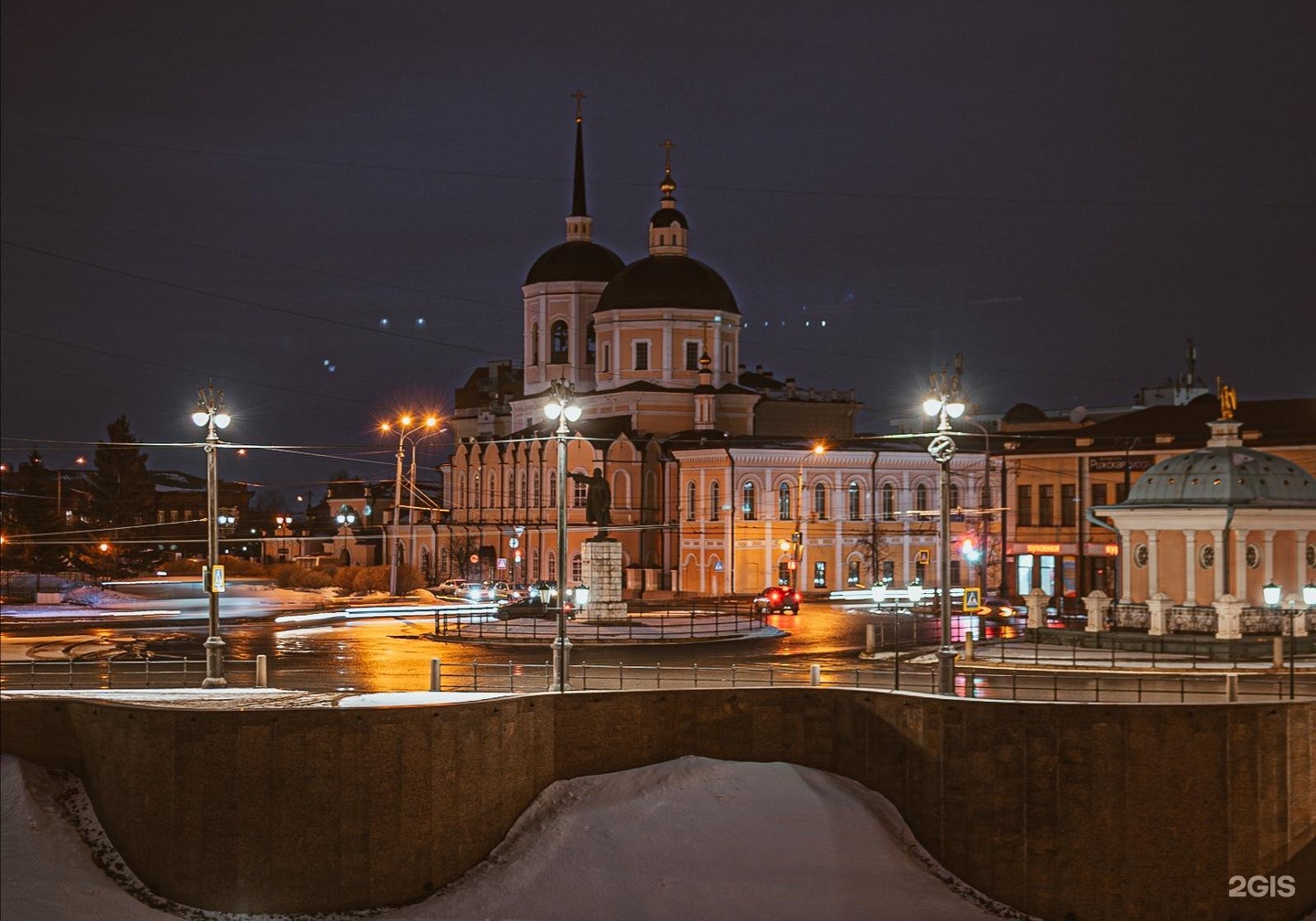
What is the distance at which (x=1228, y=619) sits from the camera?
4034 centimetres

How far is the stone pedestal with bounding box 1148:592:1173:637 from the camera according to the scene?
4134 cm

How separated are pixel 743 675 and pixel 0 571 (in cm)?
4299

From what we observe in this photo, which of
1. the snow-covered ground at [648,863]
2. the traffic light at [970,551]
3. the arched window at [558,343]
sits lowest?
the snow-covered ground at [648,863]

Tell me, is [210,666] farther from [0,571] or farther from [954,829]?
[0,571]

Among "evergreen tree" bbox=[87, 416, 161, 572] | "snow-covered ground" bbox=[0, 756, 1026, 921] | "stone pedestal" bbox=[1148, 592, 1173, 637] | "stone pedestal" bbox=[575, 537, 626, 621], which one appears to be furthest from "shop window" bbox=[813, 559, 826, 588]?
"snow-covered ground" bbox=[0, 756, 1026, 921]

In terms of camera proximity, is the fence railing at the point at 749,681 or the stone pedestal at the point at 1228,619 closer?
the fence railing at the point at 749,681

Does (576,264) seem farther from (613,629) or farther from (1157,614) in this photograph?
(1157,614)

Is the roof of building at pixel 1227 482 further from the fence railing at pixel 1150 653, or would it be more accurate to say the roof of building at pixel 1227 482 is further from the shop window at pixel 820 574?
the shop window at pixel 820 574

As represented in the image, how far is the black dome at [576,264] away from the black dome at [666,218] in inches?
268

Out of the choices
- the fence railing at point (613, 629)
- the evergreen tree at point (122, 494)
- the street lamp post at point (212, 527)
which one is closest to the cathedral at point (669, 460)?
the evergreen tree at point (122, 494)

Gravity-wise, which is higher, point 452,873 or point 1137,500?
point 1137,500

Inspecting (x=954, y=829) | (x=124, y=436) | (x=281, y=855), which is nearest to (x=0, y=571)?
(x=124, y=436)

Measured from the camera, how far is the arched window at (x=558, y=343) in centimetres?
10056

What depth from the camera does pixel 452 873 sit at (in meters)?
27.2
